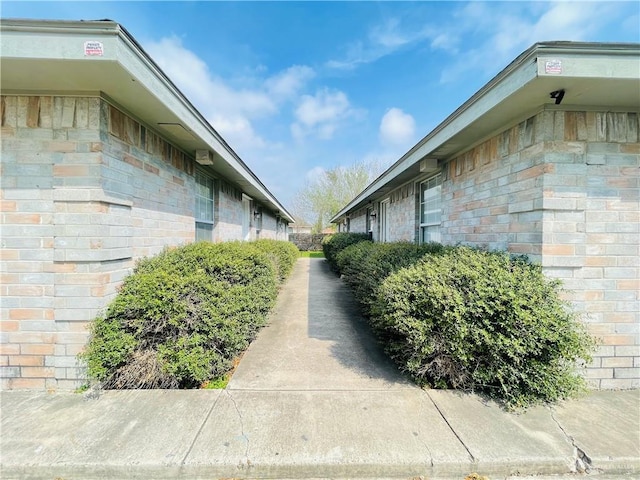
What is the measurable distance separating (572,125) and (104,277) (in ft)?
17.3

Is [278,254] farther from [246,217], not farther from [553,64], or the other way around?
[553,64]

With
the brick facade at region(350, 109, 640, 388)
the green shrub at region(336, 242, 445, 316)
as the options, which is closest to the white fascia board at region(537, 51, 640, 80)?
the brick facade at region(350, 109, 640, 388)

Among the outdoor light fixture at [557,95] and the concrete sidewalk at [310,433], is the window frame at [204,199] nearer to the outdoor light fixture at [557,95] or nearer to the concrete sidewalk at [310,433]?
the concrete sidewalk at [310,433]

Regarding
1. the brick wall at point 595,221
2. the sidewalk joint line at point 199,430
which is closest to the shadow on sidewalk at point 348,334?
the sidewalk joint line at point 199,430

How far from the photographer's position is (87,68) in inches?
94.3

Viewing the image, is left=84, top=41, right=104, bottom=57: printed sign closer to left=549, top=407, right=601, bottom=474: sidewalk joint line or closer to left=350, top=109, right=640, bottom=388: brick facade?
left=350, top=109, right=640, bottom=388: brick facade

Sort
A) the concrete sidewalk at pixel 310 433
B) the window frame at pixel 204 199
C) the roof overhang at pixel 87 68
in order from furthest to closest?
the window frame at pixel 204 199
the roof overhang at pixel 87 68
the concrete sidewalk at pixel 310 433

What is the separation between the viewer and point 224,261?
151 inches

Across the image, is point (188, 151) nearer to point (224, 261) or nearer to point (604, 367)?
point (224, 261)

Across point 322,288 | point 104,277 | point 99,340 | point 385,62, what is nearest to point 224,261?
point 104,277

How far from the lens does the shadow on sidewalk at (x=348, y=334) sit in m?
3.21

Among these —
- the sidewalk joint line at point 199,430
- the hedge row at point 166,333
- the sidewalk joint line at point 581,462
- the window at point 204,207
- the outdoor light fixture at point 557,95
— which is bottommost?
the sidewalk joint line at point 581,462

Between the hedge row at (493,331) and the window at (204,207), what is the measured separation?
454 centimetres

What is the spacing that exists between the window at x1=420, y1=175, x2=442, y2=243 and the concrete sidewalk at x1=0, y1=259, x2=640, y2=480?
3.58 m
